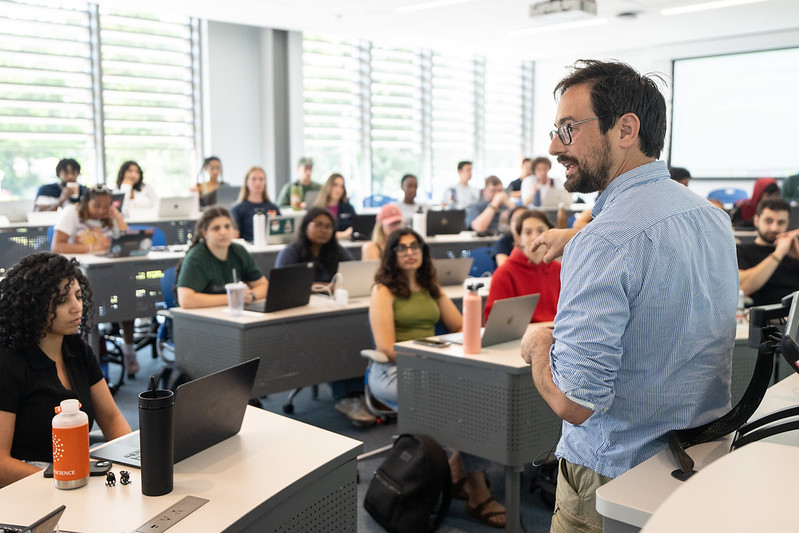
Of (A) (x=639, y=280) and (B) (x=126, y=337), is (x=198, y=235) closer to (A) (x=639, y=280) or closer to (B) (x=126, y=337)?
(B) (x=126, y=337)

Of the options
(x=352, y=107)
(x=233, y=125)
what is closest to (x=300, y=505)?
(x=233, y=125)

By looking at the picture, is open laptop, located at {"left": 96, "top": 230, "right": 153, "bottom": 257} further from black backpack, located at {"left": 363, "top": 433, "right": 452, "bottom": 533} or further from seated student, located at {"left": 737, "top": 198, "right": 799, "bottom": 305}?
seated student, located at {"left": 737, "top": 198, "right": 799, "bottom": 305}

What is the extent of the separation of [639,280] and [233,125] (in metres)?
9.38

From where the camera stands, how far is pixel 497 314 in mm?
3199

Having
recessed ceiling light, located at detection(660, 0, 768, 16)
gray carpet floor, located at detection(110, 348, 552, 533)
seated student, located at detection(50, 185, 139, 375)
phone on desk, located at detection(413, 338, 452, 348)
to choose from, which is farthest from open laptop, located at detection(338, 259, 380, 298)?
recessed ceiling light, located at detection(660, 0, 768, 16)

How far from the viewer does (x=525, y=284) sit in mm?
3836

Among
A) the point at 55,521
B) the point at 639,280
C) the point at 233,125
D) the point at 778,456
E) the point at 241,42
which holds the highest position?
the point at 241,42

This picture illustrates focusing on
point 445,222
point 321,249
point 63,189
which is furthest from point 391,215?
point 63,189

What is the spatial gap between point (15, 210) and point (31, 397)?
18.3ft

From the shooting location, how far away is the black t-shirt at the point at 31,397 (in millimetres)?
2102

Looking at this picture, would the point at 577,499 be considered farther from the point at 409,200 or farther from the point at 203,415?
the point at 409,200

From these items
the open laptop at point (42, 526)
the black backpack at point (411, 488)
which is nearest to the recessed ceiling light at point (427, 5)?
the black backpack at point (411, 488)

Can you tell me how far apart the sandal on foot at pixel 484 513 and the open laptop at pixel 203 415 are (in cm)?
150

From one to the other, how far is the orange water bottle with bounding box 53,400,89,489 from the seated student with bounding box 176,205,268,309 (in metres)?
2.53
